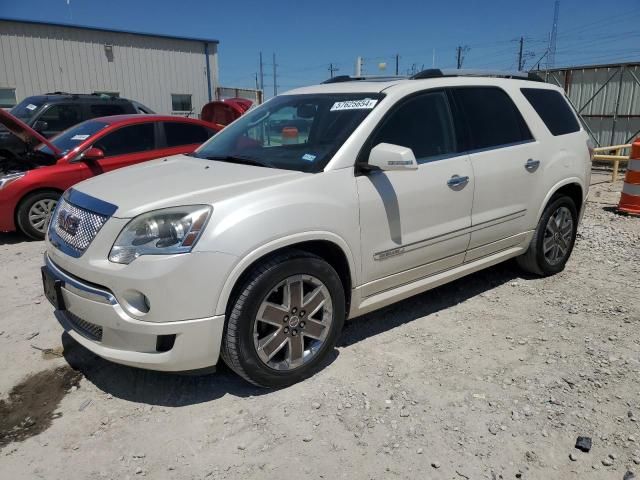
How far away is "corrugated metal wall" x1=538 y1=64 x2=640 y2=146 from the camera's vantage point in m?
14.3

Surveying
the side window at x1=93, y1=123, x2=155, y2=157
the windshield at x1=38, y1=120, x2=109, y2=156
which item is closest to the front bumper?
the side window at x1=93, y1=123, x2=155, y2=157

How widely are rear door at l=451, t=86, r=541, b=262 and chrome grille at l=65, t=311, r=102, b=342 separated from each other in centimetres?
267

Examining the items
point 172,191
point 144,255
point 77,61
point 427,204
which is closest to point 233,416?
point 144,255

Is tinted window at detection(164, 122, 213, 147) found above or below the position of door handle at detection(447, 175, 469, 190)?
above

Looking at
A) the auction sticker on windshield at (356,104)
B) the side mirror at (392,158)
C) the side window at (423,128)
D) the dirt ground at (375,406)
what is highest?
the auction sticker on windshield at (356,104)

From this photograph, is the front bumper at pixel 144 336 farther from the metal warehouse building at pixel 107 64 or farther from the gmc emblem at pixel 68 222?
the metal warehouse building at pixel 107 64

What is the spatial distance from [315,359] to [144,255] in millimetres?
1229

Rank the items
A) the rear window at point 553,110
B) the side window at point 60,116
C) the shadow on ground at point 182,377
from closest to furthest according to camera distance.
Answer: the shadow on ground at point 182,377
the rear window at point 553,110
the side window at point 60,116

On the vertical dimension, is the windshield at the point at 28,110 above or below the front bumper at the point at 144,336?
above

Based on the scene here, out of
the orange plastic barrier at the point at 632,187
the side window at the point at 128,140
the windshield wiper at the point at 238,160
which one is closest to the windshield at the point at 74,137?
the side window at the point at 128,140

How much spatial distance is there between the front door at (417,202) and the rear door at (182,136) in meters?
4.55

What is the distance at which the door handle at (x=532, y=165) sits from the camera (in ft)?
13.8

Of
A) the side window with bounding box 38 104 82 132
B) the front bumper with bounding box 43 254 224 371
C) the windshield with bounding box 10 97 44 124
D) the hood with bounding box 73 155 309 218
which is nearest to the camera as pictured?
the front bumper with bounding box 43 254 224 371

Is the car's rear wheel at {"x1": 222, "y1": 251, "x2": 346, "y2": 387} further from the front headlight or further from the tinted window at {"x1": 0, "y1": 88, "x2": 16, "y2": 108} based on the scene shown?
the tinted window at {"x1": 0, "y1": 88, "x2": 16, "y2": 108}
